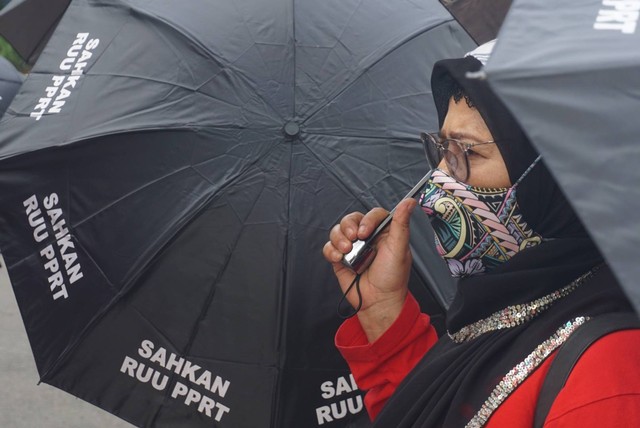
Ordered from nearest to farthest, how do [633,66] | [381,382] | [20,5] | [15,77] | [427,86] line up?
1. [633,66]
2. [381,382]
3. [427,86]
4. [15,77]
5. [20,5]

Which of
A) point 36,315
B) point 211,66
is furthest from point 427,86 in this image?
point 36,315

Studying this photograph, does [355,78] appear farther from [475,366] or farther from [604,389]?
[604,389]

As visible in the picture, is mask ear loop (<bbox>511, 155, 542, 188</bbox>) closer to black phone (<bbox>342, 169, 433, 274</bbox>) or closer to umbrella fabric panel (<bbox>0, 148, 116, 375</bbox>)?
black phone (<bbox>342, 169, 433, 274</bbox>)

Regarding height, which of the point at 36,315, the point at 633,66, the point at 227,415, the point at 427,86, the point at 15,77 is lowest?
the point at 15,77

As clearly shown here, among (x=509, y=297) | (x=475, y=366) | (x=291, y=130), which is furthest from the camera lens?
(x=291, y=130)

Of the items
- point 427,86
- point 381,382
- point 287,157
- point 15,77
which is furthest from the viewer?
point 15,77

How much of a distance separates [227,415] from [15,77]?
357 centimetres

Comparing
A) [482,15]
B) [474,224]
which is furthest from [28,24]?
[474,224]

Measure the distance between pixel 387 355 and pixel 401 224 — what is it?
0.35m

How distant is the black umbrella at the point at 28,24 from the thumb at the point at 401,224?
4376mm

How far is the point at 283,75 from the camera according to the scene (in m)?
2.82

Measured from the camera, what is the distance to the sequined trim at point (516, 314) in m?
1.89

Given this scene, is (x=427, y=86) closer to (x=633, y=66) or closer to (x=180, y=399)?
(x=180, y=399)

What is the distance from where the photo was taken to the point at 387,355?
97.7 inches
